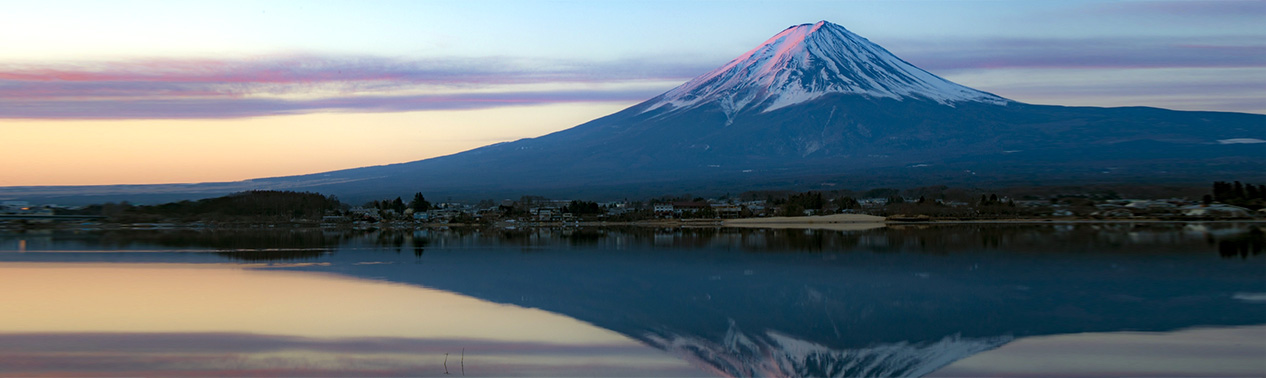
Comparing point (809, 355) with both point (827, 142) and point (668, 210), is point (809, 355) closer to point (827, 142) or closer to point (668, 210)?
point (668, 210)

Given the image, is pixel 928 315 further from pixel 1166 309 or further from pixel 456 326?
pixel 456 326

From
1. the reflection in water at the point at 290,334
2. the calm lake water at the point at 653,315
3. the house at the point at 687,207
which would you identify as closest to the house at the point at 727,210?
the house at the point at 687,207

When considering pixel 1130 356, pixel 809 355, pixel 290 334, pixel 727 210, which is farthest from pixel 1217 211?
pixel 290 334

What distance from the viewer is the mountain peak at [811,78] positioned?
411ft

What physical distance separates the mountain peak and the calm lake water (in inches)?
3935

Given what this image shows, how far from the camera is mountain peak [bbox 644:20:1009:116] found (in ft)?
411

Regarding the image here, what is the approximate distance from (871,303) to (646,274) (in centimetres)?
652

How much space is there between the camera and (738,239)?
1479 inches

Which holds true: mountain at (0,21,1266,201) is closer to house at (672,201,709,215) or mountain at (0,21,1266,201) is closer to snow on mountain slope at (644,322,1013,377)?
house at (672,201,709,215)

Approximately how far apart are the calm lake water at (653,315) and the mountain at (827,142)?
2465 inches

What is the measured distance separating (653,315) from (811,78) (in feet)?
376

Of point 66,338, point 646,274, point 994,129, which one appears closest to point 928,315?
point 646,274

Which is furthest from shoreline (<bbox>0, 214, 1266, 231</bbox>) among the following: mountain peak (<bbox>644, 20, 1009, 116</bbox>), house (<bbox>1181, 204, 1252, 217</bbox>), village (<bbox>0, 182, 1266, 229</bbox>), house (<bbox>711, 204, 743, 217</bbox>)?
mountain peak (<bbox>644, 20, 1009, 116</bbox>)

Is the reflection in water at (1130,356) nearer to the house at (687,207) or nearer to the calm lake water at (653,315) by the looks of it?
the calm lake water at (653,315)
